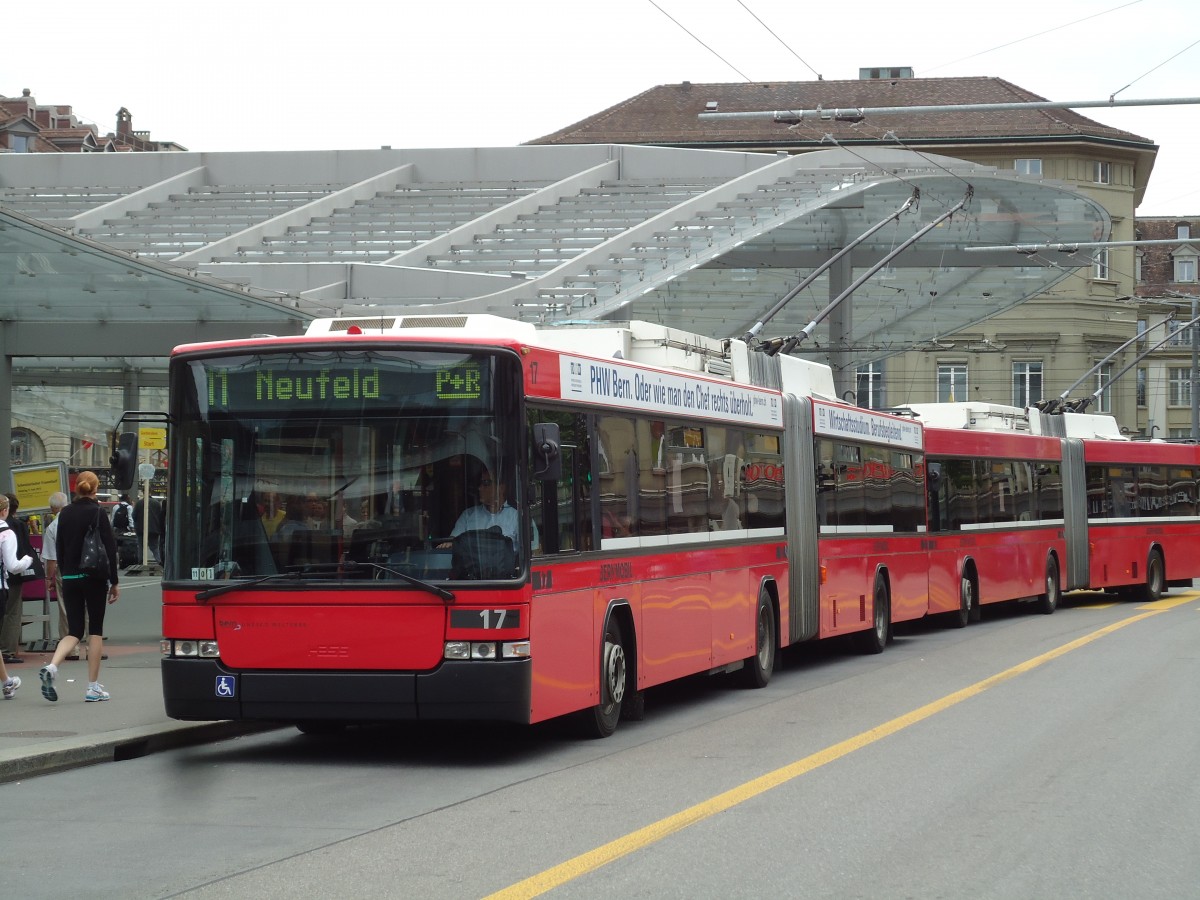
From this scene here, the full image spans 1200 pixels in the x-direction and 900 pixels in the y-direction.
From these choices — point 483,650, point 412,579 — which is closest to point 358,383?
point 412,579

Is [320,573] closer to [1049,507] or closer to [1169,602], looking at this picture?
[1049,507]

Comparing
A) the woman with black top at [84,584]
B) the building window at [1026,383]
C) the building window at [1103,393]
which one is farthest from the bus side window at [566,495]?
the building window at [1026,383]

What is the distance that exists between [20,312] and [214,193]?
91.5 ft

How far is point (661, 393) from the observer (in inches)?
505

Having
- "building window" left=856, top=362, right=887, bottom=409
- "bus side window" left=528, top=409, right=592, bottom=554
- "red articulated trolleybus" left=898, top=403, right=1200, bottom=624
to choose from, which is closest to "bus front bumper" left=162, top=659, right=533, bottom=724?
"bus side window" left=528, top=409, right=592, bottom=554

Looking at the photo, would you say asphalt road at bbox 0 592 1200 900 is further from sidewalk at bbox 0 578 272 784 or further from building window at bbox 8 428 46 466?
building window at bbox 8 428 46 466

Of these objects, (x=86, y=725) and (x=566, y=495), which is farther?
(x=86, y=725)

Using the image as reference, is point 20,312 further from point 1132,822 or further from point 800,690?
point 1132,822

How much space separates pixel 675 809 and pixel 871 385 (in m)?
69.3

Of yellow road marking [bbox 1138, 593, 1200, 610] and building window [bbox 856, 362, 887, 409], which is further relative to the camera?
building window [bbox 856, 362, 887, 409]

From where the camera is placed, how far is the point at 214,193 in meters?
50.4

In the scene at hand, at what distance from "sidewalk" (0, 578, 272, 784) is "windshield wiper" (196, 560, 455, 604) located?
49.6 inches

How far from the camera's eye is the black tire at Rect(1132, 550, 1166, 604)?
100ft

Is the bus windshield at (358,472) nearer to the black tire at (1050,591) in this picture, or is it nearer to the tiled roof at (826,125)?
the black tire at (1050,591)
